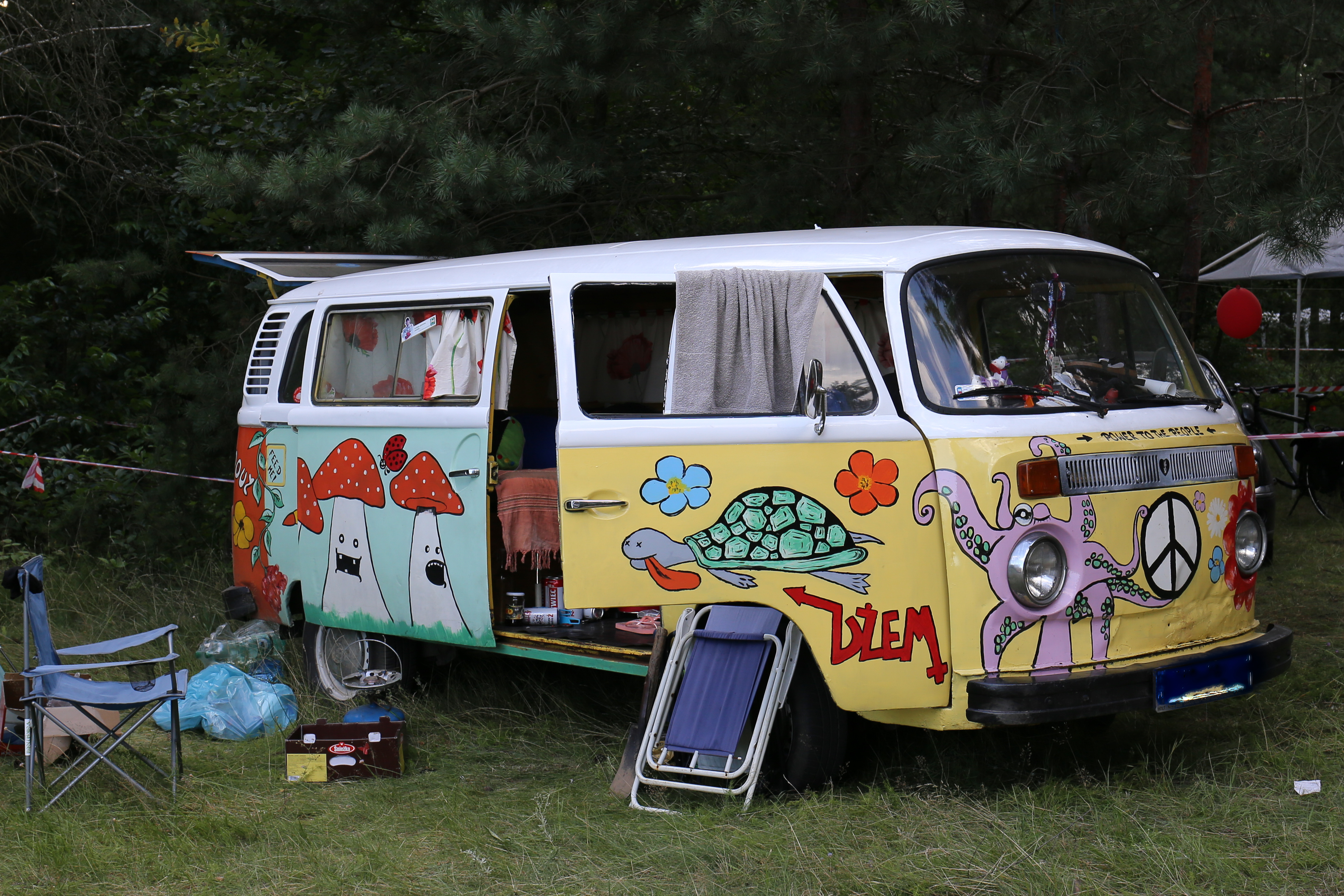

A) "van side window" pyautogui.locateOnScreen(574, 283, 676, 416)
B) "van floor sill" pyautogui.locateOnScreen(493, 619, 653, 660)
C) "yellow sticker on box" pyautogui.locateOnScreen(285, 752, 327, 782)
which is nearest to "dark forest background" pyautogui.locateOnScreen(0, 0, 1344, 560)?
"van side window" pyautogui.locateOnScreen(574, 283, 676, 416)

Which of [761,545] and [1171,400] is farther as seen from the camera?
[1171,400]

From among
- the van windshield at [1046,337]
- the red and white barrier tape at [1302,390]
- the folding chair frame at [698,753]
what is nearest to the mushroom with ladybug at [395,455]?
the folding chair frame at [698,753]

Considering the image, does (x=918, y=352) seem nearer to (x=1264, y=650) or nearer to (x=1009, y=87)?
(x=1264, y=650)

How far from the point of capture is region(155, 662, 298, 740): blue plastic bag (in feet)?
21.1

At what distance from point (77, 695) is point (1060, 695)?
3.81 metres

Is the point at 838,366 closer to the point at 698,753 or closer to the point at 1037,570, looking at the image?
the point at 1037,570

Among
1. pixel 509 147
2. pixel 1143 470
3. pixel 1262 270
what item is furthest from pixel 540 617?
pixel 1262 270

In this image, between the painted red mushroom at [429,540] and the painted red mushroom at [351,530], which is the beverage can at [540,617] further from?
the painted red mushroom at [351,530]

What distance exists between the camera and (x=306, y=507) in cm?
682

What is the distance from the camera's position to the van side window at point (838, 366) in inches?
194

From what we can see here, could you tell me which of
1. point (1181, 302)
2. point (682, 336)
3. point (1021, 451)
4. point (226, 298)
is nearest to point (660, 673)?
point (682, 336)

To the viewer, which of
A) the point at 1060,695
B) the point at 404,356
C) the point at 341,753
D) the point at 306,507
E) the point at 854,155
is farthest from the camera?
the point at 854,155

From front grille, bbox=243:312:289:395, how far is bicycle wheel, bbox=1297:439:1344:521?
881 cm

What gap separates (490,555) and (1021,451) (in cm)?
244
